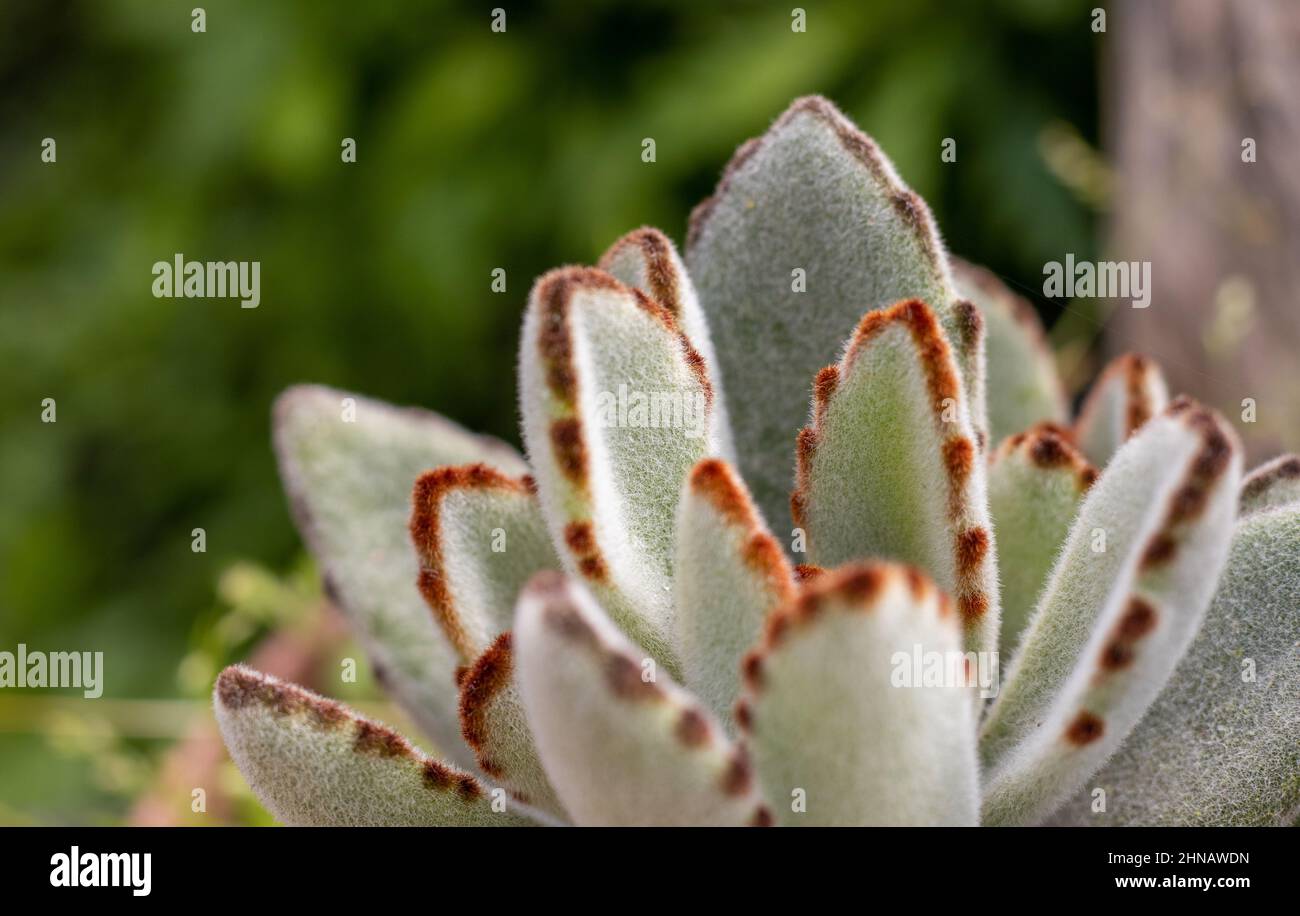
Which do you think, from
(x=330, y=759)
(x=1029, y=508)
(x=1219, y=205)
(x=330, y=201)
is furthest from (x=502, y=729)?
(x=330, y=201)

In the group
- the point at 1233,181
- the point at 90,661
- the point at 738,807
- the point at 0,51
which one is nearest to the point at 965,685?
the point at 738,807

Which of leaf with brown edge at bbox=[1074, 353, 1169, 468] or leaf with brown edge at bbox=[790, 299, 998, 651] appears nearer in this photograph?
leaf with brown edge at bbox=[790, 299, 998, 651]

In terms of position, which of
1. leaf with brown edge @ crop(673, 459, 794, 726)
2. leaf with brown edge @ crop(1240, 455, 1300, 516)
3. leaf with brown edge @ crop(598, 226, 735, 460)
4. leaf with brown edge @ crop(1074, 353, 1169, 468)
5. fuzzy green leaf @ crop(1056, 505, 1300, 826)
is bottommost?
fuzzy green leaf @ crop(1056, 505, 1300, 826)

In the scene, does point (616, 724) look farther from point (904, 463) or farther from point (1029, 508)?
point (1029, 508)

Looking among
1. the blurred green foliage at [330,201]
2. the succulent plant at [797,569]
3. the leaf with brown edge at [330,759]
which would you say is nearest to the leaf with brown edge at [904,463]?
the succulent plant at [797,569]

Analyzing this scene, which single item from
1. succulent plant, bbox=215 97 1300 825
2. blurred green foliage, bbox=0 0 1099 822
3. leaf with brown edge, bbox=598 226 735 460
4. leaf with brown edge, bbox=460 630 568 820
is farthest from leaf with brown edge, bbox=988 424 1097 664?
blurred green foliage, bbox=0 0 1099 822

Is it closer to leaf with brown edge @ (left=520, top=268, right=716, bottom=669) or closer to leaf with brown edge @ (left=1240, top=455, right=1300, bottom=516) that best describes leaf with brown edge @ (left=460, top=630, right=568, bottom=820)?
leaf with brown edge @ (left=520, top=268, right=716, bottom=669)

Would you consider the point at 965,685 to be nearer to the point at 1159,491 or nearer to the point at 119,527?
the point at 1159,491

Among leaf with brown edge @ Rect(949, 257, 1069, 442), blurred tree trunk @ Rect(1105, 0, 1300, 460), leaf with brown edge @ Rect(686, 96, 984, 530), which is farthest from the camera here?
blurred tree trunk @ Rect(1105, 0, 1300, 460)
